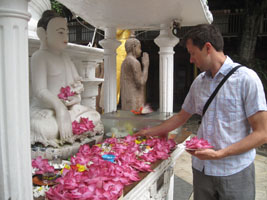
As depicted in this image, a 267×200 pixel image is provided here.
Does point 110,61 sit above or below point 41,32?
below

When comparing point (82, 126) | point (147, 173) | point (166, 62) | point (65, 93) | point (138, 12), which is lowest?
point (147, 173)

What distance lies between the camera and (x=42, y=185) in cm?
145

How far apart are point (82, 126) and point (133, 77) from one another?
263 cm

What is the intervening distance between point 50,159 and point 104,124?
2.88ft

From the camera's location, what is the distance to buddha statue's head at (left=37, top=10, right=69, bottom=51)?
2152 millimetres

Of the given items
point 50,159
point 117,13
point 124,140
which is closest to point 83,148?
point 50,159

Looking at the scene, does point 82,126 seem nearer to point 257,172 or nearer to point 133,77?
point 133,77

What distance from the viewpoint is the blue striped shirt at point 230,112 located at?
160cm

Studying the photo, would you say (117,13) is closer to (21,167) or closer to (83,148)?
(83,148)

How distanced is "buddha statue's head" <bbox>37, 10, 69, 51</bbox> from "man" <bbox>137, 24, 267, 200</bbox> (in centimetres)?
100

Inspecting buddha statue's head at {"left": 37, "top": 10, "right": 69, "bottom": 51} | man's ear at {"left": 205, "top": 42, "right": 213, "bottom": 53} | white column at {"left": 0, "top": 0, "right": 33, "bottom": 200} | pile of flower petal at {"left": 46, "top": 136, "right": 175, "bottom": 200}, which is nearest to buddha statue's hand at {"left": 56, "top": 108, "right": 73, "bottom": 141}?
pile of flower petal at {"left": 46, "top": 136, "right": 175, "bottom": 200}

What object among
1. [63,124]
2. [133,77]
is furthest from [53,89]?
[133,77]

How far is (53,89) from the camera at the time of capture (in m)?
2.29

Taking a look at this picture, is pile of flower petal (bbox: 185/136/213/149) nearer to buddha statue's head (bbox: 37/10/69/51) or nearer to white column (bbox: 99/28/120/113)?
buddha statue's head (bbox: 37/10/69/51)
